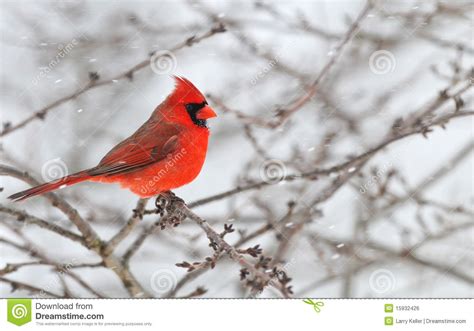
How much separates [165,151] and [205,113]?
245 mm

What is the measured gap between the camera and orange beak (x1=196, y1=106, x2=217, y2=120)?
1.97m

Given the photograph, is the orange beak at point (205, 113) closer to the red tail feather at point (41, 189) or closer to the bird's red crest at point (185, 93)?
the bird's red crest at point (185, 93)

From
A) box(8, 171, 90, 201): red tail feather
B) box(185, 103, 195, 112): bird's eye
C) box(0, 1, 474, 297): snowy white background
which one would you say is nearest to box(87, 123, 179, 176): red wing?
box(185, 103, 195, 112): bird's eye

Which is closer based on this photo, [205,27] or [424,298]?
[424,298]

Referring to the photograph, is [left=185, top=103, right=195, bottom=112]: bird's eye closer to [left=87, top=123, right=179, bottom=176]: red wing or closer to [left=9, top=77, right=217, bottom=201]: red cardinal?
[left=9, top=77, right=217, bottom=201]: red cardinal

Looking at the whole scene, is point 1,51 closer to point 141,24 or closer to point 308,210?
point 141,24

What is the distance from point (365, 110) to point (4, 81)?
1.85 m

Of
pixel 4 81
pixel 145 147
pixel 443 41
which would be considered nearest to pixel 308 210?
pixel 145 147

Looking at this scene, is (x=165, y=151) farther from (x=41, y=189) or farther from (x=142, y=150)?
(x=41, y=189)

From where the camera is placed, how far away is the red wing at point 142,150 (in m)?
2.06

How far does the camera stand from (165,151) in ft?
7.01

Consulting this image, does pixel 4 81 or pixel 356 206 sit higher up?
pixel 4 81
